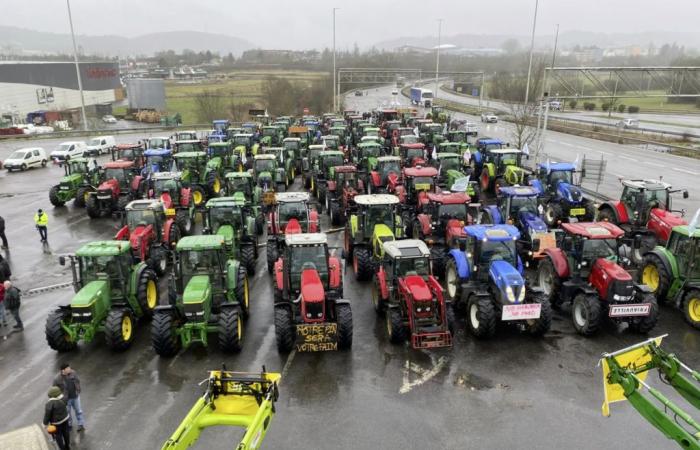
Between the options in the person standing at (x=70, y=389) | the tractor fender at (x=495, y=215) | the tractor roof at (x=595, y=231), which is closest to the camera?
the person standing at (x=70, y=389)

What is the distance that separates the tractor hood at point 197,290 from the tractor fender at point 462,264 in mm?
5860

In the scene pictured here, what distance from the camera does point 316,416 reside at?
9078 millimetres

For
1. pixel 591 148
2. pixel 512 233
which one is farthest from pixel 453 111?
pixel 512 233

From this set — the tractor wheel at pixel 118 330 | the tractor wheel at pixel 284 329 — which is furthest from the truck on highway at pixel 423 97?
the tractor wheel at pixel 118 330

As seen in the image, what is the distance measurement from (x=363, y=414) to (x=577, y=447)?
11.5 feet

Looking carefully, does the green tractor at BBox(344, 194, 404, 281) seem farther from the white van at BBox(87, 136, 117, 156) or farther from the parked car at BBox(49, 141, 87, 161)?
the white van at BBox(87, 136, 117, 156)

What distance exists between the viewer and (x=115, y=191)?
2205cm

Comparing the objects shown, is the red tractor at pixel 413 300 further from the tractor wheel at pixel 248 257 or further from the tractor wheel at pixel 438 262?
the tractor wheel at pixel 248 257

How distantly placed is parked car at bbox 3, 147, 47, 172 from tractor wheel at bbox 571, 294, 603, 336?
33.4 meters

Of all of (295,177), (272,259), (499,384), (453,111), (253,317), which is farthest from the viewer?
(453,111)

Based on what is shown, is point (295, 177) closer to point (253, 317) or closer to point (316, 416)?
point (253, 317)

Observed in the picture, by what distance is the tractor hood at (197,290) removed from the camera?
10609 mm

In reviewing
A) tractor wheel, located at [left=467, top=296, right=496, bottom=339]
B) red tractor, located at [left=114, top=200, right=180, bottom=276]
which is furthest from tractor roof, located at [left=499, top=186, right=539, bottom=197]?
red tractor, located at [left=114, top=200, right=180, bottom=276]

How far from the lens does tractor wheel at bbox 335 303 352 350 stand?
10727 millimetres
